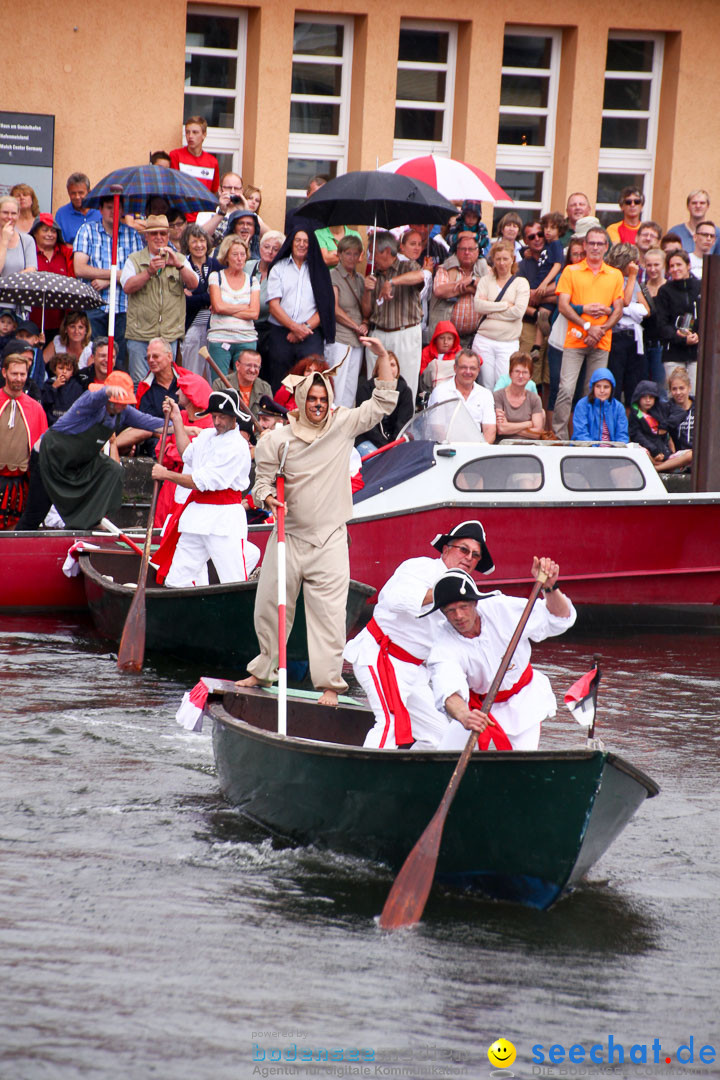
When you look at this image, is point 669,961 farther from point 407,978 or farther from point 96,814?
point 96,814

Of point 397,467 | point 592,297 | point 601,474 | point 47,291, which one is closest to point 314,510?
point 397,467

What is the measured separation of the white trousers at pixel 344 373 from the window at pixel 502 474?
169 centimetres

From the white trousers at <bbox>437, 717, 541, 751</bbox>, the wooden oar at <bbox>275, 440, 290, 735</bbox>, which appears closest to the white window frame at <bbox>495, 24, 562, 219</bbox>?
the wooden oar at <bbox>275, 440, 290, 735</bbox>

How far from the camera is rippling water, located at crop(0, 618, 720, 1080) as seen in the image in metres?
5.68

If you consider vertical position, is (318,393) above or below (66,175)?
below

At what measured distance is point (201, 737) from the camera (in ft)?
33.9

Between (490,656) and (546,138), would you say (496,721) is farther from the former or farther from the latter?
(546,138)

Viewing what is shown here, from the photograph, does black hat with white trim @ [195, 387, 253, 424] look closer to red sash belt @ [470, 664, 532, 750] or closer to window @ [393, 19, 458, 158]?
red sash belt @ [470, 664, 532, 750]

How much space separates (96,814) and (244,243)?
804 centimetres

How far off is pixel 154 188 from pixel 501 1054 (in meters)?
10.8

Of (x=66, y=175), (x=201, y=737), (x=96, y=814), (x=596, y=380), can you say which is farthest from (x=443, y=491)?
(x=66, y=175)

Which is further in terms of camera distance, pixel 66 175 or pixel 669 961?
pixel 66 175

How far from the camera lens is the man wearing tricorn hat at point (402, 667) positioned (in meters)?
7.92

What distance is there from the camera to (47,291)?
1455 cm
